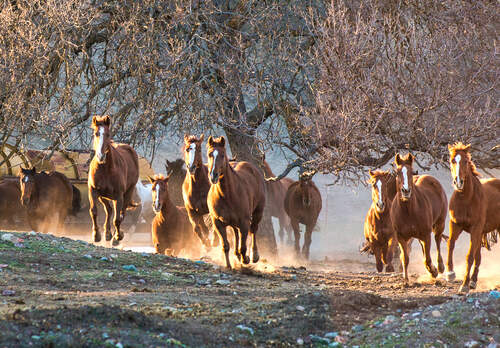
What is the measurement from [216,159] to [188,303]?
383cm

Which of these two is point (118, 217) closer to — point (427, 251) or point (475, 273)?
point (427, 251)

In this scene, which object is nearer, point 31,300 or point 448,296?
point 31,300

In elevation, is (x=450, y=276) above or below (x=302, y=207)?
below

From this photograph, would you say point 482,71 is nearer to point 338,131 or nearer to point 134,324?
point 338,131

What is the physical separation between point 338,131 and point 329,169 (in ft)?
2.80

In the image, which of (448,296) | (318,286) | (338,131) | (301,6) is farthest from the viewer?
(301,6)

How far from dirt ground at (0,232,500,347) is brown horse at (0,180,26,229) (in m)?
7.17

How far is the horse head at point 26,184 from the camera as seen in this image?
720 inches

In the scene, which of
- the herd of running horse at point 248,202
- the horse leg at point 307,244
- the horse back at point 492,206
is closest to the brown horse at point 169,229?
the herd of running horse at point 248,202

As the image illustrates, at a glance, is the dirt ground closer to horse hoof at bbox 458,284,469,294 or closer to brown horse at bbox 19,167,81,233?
horse hoof at bbox 458,284,469,294

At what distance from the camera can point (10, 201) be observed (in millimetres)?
20766

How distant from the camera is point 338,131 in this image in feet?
55.1

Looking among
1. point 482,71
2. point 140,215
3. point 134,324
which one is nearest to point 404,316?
point 134,324

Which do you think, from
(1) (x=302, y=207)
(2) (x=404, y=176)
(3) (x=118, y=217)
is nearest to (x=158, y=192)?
(3) (x=118, y=217)
